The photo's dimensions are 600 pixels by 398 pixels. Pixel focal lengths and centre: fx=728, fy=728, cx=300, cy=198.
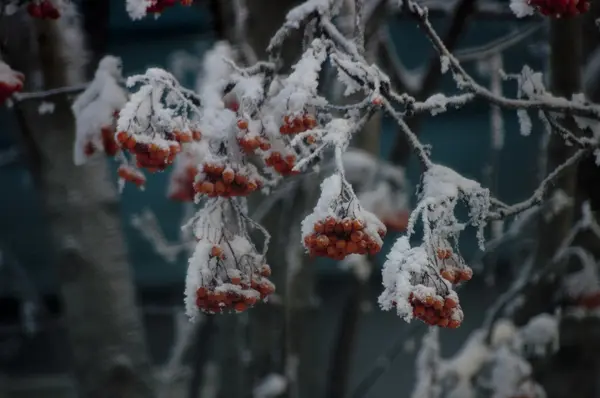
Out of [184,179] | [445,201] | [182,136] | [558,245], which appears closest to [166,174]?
[184,179]

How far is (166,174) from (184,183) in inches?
128

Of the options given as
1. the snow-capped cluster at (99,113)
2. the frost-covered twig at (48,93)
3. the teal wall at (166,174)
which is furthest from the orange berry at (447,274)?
the teal wall at (166,174)

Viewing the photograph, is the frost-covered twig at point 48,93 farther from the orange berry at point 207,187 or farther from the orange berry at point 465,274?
the orange berry at point 465,274

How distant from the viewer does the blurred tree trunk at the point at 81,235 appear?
290cm

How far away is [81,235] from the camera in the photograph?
2.92m

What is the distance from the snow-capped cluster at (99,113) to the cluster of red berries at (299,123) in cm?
82

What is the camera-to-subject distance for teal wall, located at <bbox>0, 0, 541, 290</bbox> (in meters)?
6.10

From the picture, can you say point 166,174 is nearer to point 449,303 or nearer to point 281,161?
point 281,161

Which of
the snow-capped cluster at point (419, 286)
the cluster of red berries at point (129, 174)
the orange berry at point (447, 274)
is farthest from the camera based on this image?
the cluster of red berries at point (129, 174)

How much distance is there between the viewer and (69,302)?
2.96 meters

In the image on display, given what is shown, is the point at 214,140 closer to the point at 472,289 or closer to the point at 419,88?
the point at 419,88

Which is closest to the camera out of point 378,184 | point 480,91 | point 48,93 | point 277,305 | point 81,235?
point 480,91

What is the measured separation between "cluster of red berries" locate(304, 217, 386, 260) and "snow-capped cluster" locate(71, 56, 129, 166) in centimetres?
98

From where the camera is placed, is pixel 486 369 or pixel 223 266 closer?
pixel 223 266
